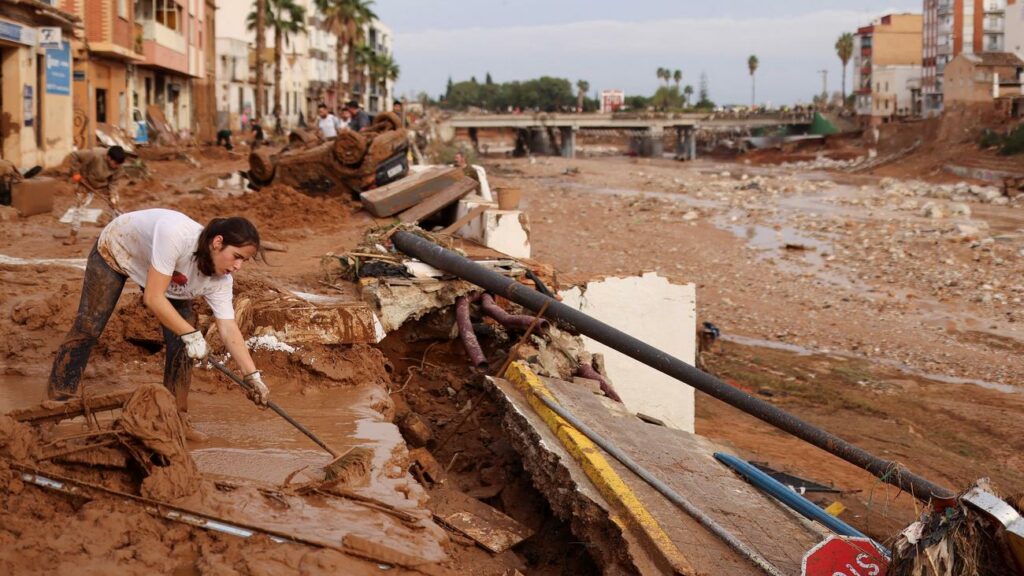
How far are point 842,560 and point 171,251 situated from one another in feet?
10.5

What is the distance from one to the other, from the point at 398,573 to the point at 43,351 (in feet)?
11.6

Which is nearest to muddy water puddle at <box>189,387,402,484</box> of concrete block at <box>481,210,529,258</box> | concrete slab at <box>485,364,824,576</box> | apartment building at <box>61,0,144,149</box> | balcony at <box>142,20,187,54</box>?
concrete slab at <box>485,364,824,576</box>

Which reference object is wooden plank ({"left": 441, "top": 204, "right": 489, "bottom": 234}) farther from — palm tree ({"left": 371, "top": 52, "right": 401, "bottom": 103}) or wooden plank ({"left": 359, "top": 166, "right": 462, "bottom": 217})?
palm tree ({"left": 371, "top": 52, "right": 401, "bottom": 103})

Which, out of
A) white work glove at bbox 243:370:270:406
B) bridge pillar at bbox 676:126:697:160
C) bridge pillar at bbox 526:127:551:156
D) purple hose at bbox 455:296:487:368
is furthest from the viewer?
bridge pillar at bbox 526:127:551:156

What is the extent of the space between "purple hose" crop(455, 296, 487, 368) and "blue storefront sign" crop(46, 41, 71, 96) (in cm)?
1646

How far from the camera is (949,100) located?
190 feet

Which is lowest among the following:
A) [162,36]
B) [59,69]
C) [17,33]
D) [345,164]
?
[345,164]

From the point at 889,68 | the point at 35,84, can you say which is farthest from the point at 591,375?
the point at 889,68

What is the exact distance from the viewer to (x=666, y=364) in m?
6.77

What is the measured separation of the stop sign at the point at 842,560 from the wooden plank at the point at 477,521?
1581mm

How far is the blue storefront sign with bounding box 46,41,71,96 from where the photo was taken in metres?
21.5

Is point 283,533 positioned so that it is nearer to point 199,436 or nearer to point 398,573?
point 398,573

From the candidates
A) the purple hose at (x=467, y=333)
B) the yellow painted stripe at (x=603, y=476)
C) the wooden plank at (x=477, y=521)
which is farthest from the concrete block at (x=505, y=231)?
the wooden plank at (x=477, y=521)

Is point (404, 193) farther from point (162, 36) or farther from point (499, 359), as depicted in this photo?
point (162, 36)
